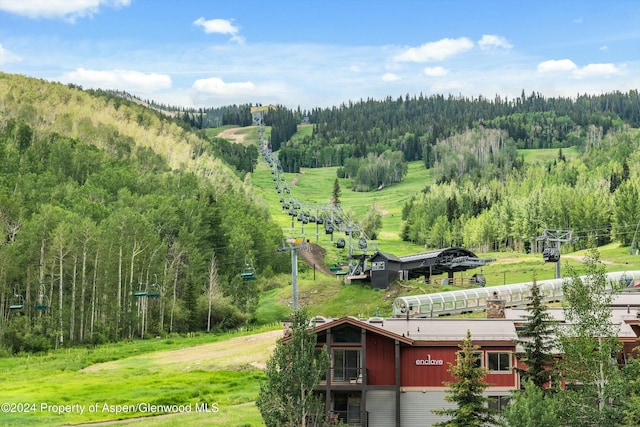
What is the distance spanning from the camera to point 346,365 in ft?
168

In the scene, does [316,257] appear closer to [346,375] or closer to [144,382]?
[144,382]

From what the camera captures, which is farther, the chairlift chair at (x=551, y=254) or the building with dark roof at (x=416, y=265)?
the building with dark roof at (x=416, y=265)

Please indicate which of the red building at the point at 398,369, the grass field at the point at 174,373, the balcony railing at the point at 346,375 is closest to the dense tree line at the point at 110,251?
the grass field at the point at 174,373

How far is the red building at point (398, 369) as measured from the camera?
1978 inches

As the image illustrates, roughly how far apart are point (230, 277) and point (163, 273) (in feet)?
47.1

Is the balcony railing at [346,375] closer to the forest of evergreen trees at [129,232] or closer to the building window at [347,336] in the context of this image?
the building window at [347,336]

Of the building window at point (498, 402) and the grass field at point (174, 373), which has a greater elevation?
the building window at point (498, 402)

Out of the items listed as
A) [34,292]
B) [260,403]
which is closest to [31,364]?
[34,292]

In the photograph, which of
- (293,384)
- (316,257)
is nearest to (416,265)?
(316,257)

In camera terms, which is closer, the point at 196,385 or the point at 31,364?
the point at 196,385

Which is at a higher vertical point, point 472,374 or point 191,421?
point 472,374

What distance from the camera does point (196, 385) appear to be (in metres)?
69.9

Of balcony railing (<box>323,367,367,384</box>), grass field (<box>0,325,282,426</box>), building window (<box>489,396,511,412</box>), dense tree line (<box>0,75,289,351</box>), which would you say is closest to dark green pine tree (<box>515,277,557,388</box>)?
building window (<box>489,396,511,412</box>)

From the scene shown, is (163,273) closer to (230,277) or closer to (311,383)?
(230,277)
